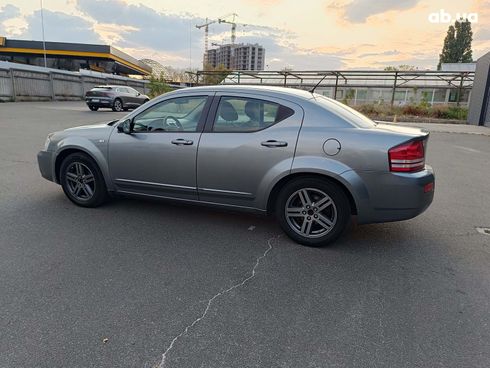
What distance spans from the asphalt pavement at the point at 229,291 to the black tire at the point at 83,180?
142mm

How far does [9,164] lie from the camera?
6871 mm

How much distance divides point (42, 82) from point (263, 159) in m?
26.7

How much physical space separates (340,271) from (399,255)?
789 millimetres

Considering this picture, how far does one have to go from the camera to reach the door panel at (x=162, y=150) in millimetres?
4086

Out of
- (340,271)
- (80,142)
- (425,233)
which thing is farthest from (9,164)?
(425,233)

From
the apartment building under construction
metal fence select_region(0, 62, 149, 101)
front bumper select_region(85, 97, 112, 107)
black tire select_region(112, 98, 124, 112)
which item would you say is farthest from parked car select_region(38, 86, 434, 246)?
the apartment building under construction

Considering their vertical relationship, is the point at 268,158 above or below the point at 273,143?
below

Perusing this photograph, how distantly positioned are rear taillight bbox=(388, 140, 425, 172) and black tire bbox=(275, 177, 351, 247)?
0.57 m

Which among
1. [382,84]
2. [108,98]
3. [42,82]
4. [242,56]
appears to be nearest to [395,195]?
[108,98]

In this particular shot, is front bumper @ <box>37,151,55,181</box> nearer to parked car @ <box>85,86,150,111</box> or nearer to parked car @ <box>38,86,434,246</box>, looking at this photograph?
parked car @ <box>38,86,434,246</box>

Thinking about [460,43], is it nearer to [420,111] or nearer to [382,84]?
[382,84]

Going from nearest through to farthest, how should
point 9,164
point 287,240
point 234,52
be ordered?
1. point 287,240
2. point 9,164
3. point 234,52

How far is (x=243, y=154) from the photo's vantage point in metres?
3.80

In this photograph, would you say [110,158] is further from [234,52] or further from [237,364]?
[234,52]
